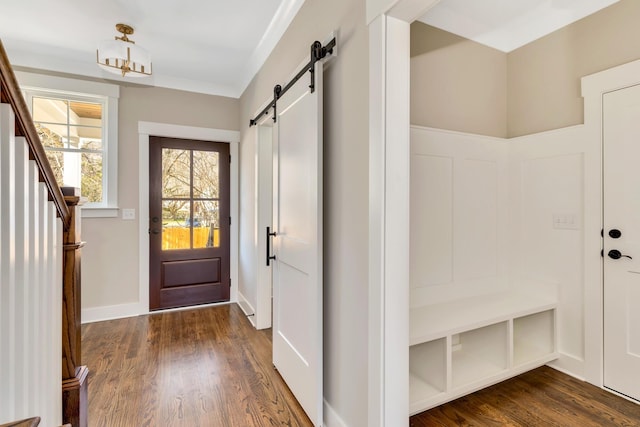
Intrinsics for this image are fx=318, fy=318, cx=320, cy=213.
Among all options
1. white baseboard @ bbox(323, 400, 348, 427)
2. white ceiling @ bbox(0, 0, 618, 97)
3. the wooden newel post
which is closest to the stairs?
the wooden newel post

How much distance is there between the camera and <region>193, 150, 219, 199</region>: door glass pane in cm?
375

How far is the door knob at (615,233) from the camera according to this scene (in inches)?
81.1

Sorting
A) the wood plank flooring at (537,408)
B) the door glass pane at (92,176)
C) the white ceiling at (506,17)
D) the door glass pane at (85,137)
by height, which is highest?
the white ceiling at (506,17)

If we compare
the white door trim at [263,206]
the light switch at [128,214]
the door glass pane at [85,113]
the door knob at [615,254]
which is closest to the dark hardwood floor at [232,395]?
the white door trim at [263,206]


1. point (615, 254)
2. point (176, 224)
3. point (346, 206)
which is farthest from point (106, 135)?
point (615, 254)

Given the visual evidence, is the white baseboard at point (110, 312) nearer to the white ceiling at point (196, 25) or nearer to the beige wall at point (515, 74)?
the white ceiling at point (196, 25)

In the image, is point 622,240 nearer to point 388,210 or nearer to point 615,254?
point 615,254

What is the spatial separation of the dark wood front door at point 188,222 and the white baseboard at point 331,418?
2.47 meters

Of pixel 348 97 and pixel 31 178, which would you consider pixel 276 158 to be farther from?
pixel 31 178

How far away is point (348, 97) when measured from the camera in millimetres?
1601

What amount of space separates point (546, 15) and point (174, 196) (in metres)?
3.78

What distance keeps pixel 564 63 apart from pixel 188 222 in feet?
12.5

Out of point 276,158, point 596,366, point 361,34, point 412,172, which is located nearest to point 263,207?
point 276,158

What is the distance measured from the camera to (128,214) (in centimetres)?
345
